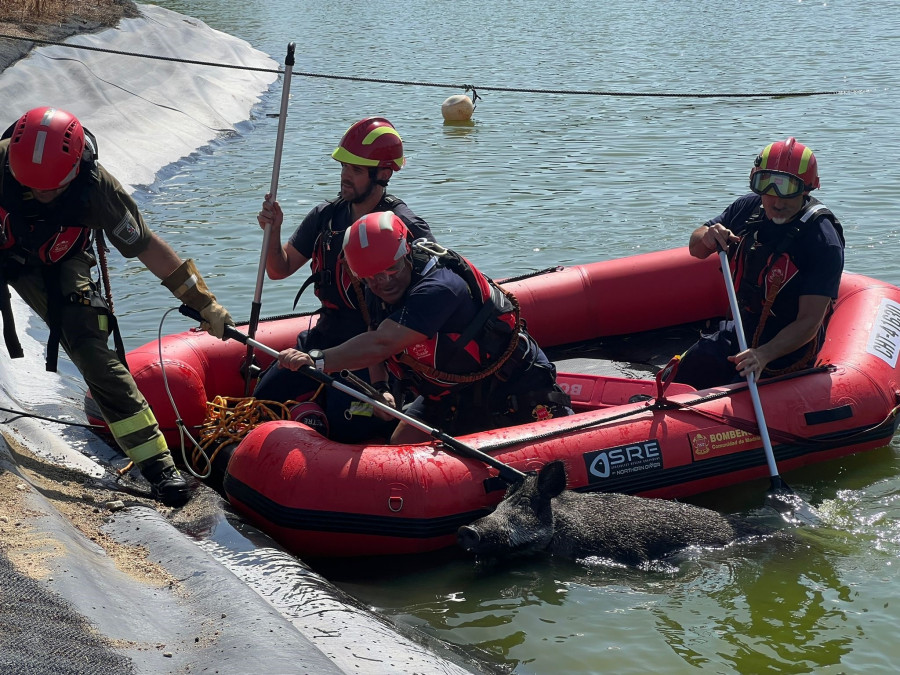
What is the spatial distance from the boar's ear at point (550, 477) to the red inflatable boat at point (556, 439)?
0.26 metres

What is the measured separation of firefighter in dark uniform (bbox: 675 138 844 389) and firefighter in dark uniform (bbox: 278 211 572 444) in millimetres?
983

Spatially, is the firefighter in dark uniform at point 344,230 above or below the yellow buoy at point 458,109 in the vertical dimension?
below

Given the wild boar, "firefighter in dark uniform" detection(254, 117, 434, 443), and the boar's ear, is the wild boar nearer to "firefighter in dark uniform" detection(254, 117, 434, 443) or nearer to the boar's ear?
the boar's ear

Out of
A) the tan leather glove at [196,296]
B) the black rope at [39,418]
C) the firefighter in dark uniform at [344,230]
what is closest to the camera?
the tan leather glove at [196,296]

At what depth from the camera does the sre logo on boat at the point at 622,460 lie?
4832mm

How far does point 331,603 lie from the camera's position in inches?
154

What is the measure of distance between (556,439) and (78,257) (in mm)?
2284

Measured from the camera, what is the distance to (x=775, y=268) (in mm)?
5371

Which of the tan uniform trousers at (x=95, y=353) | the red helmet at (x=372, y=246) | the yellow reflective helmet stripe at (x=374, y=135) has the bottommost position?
the tan uniform trousers at (x=95, y=353)

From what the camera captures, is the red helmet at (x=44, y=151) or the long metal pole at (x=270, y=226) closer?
the red helmet at (x=44, y=151)

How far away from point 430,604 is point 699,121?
11000mm

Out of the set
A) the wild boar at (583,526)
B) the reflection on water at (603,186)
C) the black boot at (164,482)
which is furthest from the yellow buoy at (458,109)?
the wild boar at (583,526)

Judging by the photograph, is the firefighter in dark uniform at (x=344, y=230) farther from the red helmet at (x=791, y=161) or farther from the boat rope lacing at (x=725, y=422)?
the red helmet at (x=791, y=161)

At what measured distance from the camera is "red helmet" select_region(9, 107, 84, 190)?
4.13 m
